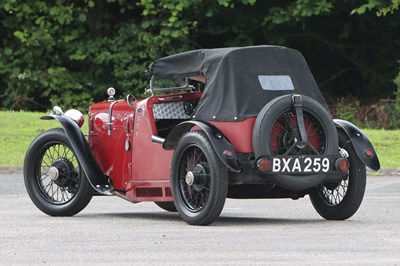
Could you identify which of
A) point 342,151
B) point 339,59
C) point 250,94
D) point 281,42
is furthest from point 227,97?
point 339,59

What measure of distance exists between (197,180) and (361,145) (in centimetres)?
154

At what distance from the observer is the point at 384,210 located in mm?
12555

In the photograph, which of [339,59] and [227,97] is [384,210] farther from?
[339,59]

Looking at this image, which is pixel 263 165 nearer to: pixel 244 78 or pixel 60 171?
pixel 244 78

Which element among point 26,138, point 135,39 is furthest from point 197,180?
Result: point 135,39

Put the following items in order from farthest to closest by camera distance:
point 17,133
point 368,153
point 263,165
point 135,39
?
point 135,39, point 17,133, point 368,153, point 263,165

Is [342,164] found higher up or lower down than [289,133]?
lower down

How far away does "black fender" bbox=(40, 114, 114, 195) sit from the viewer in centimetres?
1166

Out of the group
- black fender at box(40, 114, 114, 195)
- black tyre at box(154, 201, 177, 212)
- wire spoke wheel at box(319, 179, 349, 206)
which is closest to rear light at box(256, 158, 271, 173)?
wire spoke wheel at box(319, 179, 349, 206)

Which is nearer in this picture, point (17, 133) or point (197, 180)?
point (197, 180)

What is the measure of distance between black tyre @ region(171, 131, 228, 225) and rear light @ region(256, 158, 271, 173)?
28 centimetres

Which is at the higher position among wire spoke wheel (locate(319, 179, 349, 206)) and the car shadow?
wire spoke wheel (locate(319, 179, 349, 206))

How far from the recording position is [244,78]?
435 inches

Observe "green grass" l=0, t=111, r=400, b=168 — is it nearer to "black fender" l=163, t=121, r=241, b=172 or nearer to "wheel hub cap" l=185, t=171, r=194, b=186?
"black fender" l=163, t=121, r=241, b=172
